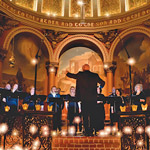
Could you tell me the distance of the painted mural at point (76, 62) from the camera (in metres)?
14.4

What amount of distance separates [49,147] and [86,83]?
2025 mm

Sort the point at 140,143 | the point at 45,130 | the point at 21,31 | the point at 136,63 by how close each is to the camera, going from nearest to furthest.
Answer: the point at 140,143 < the point at 45,130 < the point at 21,31 < the point at 136,63

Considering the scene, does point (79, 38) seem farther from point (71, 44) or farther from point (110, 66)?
point (110, 66)

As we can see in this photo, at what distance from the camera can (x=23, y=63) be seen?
13.6m

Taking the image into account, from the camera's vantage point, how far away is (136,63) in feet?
44.4

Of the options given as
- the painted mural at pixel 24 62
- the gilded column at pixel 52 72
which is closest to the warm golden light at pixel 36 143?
the painted mural at pixel 24 62

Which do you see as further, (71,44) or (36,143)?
(71,44)

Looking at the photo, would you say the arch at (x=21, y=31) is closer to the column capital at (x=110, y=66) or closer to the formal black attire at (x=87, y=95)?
the column capital at (x=110, y=66)

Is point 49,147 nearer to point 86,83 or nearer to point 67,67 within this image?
point 86,83

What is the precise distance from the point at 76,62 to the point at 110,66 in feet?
7.17

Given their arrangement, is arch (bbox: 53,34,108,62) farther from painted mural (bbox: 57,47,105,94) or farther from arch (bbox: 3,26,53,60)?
painted mural (bbox: 57,47,105,94)

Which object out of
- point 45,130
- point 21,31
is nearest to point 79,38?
point 21,31

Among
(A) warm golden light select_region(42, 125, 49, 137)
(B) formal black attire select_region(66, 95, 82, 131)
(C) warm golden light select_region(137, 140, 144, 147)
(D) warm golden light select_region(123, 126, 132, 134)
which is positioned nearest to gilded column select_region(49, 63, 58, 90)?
(B) formal black attire select_region(66, 95, 82, 131)

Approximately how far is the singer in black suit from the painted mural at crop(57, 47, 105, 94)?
7.43 meters
